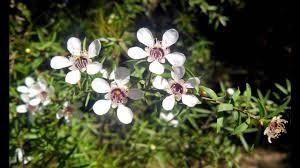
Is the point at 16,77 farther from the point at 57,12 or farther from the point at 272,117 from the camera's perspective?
the point at 272,117

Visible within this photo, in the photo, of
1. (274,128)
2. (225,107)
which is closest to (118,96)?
(225,107)

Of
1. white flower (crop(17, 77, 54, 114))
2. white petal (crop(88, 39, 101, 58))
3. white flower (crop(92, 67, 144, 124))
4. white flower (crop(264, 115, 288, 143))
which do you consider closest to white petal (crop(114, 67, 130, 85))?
white flower (crop(92, 67, 144, 124))

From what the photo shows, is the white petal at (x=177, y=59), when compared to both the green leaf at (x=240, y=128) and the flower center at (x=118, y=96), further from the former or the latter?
the green leaf at (x=240, y=128)

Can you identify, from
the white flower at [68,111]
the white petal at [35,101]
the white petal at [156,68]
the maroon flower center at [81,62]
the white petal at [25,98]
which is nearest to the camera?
the white petal at [156,68]

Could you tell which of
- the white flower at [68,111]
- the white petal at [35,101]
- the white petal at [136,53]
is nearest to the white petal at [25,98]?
the white petal at [35,101]

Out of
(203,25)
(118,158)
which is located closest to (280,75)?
(203,25)
